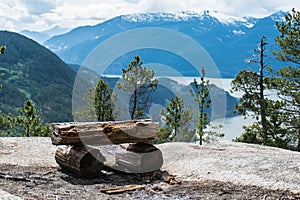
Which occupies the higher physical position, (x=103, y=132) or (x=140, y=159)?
(x=103, y=132)

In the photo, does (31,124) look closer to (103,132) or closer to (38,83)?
(103,132)

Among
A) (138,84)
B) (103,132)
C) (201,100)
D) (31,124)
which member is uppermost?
(138,84)

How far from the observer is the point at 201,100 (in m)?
23.6

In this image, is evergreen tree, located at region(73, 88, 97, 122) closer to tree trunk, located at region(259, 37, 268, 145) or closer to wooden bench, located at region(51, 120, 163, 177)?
tree trunk, located at region(259, 37, 268, 145)

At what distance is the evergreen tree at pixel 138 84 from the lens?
2355 centimetres

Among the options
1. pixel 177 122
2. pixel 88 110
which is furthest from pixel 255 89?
pixel 88 110

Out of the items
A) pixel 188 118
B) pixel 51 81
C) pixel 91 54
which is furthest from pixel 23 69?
pixel 91 54

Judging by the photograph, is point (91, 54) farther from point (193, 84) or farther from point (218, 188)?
point (193, 84)

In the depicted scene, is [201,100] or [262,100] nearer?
[262,100]

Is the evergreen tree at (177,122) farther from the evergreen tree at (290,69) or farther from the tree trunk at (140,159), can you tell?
the tree trunk at (140,159)

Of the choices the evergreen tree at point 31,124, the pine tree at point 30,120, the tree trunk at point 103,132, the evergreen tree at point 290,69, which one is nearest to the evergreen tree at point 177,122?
the evergreen tree at point 290,69

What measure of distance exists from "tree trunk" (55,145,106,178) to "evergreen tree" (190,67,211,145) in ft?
47.4

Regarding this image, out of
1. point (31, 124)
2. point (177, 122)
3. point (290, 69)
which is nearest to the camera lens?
point (290, 69)

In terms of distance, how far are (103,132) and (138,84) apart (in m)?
13.9
